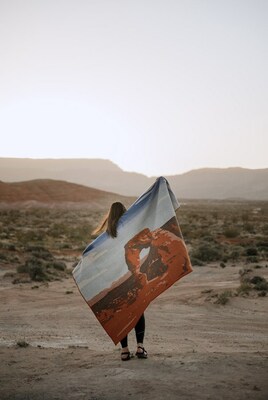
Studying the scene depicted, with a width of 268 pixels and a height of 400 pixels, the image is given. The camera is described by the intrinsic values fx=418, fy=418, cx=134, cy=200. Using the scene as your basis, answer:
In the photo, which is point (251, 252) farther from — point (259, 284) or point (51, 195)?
point (51, 195)

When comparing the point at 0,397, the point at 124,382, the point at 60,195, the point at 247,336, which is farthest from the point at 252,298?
the point at 60,195

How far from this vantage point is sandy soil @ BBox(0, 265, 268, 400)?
462 cm

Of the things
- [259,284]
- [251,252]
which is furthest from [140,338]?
[251,252]

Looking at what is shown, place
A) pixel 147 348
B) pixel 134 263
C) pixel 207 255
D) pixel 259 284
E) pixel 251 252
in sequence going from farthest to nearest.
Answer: pixel 251 252, pixel 207 255, pixel 259 284, pixel 147 348, pixel 134 263

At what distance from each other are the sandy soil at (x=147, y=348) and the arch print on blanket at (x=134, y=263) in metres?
0.74

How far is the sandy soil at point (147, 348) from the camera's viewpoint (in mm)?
4621

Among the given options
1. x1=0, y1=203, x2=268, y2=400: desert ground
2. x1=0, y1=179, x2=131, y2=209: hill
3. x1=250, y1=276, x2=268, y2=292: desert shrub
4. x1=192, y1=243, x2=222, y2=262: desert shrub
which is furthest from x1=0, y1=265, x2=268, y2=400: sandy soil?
x1=0, y1=179, x2=131, y2=209: hill

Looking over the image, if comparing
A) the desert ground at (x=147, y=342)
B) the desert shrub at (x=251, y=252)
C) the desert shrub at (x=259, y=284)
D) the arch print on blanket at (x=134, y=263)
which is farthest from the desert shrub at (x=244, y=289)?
the desert shrub at (x=251, y=252)

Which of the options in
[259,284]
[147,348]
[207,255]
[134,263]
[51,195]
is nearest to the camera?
[134,263]

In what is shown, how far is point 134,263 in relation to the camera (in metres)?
5.63

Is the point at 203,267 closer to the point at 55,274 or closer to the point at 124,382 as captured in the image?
the point at 55,274

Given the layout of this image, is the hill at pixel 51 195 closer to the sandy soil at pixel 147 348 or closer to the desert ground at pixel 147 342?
the desert ground at pixel 147 342

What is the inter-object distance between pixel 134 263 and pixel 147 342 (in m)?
2.58

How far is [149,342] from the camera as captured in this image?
7.55 metres
